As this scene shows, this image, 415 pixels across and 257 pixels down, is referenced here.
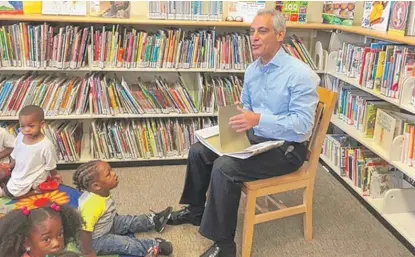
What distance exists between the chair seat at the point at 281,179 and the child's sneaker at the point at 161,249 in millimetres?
505

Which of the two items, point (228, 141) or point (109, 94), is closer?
point (228, 141)

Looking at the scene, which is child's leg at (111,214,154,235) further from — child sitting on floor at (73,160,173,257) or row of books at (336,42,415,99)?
row of books at (336,42,415,99)

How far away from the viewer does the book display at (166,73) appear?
9.46 ft

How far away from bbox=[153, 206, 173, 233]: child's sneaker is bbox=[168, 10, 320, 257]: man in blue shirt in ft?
1.30

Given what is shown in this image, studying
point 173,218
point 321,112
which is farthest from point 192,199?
point 321,112

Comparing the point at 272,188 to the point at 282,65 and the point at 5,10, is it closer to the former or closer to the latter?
the point at 282,65

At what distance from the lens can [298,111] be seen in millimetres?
2215

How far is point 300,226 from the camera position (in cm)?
268

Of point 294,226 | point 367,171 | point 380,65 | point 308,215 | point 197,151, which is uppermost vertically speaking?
point 380,65

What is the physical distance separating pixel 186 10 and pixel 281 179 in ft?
4.75

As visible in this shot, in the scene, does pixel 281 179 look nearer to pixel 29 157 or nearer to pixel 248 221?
pixel 248 221

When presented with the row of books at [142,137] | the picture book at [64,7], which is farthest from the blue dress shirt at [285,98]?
the picture book at [64,7]

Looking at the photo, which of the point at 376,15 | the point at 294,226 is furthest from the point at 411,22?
the point at 294,226

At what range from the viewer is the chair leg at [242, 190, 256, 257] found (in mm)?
2219
